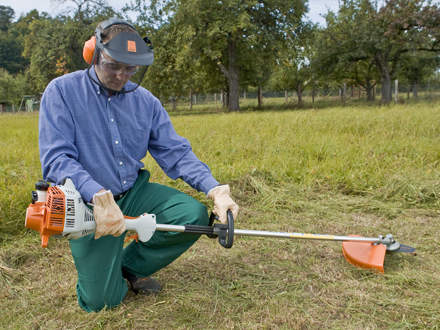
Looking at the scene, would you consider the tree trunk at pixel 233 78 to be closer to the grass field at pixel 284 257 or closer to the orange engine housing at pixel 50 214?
the grass field at pixel 284 257

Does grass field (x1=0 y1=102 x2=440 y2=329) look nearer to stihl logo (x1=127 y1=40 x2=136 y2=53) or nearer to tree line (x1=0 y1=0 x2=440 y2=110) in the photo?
stihl logo (x1=127 y1=40 x2=136 y2=53)

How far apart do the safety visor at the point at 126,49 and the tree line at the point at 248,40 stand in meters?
16.9

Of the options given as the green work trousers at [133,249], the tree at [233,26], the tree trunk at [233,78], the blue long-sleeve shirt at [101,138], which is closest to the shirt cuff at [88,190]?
the blue long-sleeve shirt at [101,138]

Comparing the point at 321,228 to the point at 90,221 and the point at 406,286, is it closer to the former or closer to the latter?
the point at 406,286

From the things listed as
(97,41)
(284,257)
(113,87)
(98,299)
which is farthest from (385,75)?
(98,299)

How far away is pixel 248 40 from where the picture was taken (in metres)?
19.1

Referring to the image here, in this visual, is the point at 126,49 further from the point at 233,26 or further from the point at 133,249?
the point at 233,26

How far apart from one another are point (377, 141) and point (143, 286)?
4578 mm

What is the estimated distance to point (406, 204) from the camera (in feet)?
13.4

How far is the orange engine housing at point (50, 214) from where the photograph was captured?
1780 mm

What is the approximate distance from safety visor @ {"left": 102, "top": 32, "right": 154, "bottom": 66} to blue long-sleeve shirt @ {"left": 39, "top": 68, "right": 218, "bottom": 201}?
10.8 inches

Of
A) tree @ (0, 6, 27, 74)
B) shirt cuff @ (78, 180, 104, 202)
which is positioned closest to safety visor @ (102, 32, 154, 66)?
shirt cuff @ (78, 180, 104, 202)

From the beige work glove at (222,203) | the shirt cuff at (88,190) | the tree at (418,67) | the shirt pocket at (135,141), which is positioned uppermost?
the tree at (418,67)

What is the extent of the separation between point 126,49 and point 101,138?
518 millimetres
